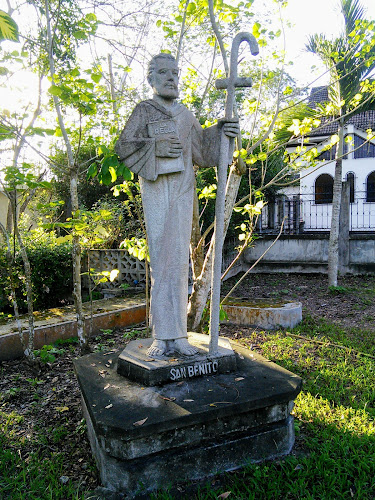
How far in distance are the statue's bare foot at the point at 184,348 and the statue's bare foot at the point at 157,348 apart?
87 millimetres

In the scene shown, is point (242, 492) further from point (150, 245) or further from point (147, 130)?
point (147, 130)

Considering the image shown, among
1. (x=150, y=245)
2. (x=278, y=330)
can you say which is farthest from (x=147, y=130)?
(x=278, y=330)

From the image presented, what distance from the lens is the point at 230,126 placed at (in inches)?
119

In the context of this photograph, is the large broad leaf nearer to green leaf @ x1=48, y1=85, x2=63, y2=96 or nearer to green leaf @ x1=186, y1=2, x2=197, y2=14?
green leaf @ x1=48, y1=85, x2=63, y2=96

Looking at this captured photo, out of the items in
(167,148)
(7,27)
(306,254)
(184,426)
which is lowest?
(184,426)

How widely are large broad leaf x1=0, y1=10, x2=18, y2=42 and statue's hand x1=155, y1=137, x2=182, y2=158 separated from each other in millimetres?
1191

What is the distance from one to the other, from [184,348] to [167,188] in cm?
122

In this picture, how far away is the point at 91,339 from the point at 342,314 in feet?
13.6

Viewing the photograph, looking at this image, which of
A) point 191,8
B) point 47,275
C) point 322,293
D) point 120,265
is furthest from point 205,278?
point 322,293

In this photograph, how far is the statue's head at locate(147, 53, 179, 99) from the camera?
3.03 m

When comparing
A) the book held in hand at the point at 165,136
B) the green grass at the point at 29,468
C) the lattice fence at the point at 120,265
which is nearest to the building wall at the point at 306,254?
the lattice fence at the point at 120,265

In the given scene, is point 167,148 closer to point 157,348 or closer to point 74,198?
point 157,348

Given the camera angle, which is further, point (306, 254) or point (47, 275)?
point (306, 254)

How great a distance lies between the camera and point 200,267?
5199mm
